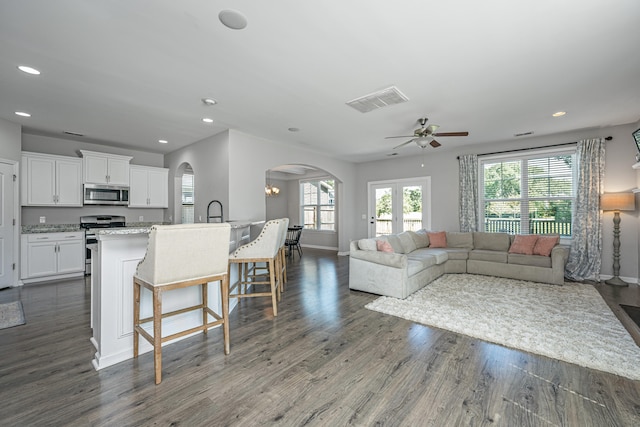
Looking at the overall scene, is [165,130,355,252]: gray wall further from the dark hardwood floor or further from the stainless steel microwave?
the dark hardwood floor

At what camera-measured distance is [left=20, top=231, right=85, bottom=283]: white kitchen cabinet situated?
4781mm

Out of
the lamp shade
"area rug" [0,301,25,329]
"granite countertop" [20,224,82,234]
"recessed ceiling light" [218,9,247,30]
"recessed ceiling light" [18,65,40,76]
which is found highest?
"recessed ceiling light" [18,65,40,76]

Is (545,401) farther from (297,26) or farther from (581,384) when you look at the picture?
(297,26)

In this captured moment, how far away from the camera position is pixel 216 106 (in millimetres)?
3875

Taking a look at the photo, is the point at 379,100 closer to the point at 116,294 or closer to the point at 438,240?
the point at 116,294

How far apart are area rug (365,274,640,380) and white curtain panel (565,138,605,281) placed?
0.72m

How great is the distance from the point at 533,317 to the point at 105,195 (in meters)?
7.45

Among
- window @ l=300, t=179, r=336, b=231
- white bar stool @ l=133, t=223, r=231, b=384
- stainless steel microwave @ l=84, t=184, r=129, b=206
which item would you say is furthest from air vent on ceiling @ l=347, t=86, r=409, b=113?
window @ l=300, t=179, r=336, b=231

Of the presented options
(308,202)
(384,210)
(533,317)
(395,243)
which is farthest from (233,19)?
(308,202)

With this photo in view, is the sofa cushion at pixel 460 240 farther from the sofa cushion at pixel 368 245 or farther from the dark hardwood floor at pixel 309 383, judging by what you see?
the dark hardwood floor at pixel 309 383

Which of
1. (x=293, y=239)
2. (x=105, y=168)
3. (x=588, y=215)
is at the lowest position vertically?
(x=293, y=239)

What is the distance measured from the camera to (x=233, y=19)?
83.8 inches

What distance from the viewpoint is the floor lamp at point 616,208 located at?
455cm

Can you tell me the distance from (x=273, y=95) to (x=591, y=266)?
20.1ft
